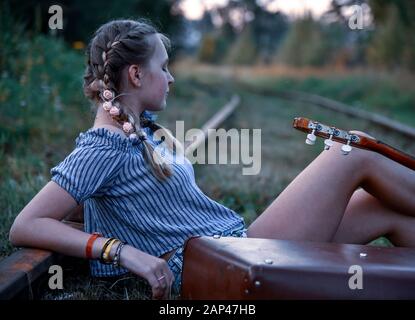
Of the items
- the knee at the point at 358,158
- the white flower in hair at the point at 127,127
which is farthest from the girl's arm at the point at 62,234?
the knee at the point at 358,158

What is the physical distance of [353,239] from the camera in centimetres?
271

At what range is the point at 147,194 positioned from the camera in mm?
2344

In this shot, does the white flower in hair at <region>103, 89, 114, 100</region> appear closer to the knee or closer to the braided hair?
the braided hair

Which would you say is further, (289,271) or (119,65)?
(119,65)

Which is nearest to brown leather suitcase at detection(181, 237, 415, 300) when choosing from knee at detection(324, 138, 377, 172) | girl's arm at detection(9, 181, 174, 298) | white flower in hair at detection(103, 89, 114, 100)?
girl's arm at detection(9, 181, 174, 298)

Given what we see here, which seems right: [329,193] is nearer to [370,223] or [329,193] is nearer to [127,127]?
[370,223]

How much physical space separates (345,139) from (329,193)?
23 centimetres

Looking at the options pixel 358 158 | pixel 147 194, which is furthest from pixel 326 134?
pixel 147 194

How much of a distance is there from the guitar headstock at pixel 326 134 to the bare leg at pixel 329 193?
0.12m

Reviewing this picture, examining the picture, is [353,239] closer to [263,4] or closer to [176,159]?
[176,159]

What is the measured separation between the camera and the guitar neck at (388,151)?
2.49m

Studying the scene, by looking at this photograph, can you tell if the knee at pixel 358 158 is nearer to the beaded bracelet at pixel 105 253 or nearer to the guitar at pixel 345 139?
the guitar at pixel 345 139

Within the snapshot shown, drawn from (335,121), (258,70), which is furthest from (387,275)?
(258,70)

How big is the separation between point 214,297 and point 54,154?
3.11 metres
